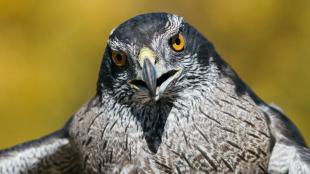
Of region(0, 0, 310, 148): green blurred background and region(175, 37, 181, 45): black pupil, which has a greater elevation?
region(175, 37, 181, 45): black pupil

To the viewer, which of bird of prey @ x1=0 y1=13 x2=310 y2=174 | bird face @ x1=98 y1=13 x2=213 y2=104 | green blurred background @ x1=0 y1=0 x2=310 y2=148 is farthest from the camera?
green blurred background @ x1=0 y1=0 x2=310 y2=148

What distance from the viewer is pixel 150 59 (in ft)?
19.0

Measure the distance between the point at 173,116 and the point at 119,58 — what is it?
21.4 inches

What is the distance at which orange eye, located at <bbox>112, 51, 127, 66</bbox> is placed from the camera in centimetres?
599

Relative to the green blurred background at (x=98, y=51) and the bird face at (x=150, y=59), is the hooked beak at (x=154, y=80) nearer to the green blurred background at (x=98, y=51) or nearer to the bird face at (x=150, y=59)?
the bird face at (x=150, y=59)

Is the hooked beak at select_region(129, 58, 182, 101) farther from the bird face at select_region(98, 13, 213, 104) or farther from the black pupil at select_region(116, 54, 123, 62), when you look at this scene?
the black pupil at select_region(116, 54, 123, 62)

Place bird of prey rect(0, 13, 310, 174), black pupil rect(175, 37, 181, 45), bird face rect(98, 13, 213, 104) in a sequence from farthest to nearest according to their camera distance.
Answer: black pupil rect(175, 37, 181, 45) → bird of prey rect(0, 13, 310, 174) → bird face rect(98, 13, 213, 104)

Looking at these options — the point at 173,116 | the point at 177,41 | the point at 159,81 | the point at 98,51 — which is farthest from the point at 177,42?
the point at 98,51

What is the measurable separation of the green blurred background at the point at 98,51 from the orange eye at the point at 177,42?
684cm

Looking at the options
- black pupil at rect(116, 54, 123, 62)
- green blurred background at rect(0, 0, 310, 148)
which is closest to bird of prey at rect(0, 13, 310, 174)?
black pupil at rect(116, 54, 123, 62)

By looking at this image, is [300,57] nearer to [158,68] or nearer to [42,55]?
[42,55]

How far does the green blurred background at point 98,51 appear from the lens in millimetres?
13000

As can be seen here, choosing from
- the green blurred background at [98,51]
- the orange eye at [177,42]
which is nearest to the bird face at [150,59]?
the orange eye at [177,42]

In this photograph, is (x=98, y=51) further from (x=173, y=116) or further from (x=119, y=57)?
(x=119, y=57)
